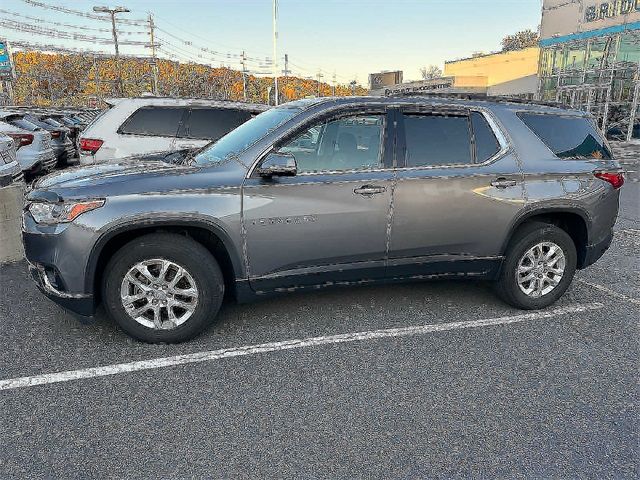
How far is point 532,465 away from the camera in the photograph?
226 cm

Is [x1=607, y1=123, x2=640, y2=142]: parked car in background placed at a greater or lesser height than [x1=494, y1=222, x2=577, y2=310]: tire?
greater

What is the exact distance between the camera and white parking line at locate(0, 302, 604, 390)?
114 inches

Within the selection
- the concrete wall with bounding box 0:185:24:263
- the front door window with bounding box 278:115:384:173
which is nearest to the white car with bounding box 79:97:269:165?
the concrete wall with bounding box 0:185:24:263

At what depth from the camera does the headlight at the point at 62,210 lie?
305cm

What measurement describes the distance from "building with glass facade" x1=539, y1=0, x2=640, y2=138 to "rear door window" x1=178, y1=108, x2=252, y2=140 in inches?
A: 803

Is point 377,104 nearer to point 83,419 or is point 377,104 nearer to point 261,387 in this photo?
point 261,387

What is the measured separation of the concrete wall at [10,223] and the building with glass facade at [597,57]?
23303 millimetres

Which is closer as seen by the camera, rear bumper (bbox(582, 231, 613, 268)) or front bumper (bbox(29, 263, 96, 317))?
front bumper (bbox(29, 263, 96, 317))

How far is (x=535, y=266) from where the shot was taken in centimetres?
403

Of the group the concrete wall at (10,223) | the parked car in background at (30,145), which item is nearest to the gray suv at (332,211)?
the concrete wall at (10,223)

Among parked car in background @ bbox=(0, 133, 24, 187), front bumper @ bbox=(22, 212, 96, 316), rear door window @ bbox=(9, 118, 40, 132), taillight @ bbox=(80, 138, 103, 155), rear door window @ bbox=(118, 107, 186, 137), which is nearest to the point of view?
front bumper @ bbox=(22, 212, 96, 316)

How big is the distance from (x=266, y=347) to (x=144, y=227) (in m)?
1.20

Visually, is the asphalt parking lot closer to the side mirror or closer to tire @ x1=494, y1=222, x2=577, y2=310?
tire @ x1=494, y1=222, x2=577, y2=310

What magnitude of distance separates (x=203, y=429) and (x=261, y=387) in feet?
1.55
